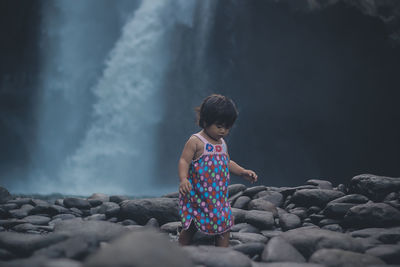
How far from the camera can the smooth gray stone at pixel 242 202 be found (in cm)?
514

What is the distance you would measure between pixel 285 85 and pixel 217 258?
58.3ft

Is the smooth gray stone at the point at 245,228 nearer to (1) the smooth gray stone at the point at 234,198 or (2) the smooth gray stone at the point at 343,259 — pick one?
(1) the smooth gray stone at the point at 234,198

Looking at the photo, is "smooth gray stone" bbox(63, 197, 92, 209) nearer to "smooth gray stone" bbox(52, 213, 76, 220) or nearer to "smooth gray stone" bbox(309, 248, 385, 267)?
"smooth gray stone" bbox(52, 213, 76, 220)

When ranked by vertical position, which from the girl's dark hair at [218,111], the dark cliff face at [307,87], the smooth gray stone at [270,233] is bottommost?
the smooth gray stone at [270,233]

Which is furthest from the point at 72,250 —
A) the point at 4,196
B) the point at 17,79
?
the point at 17,79

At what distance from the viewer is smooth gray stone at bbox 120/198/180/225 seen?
15.2 ft

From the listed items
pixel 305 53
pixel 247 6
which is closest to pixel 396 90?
pixel 305 53

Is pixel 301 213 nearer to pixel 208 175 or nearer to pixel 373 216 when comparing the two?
pixel 373 216

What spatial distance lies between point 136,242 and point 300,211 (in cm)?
362

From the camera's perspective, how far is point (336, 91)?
1655 cm

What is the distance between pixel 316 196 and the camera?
476cm

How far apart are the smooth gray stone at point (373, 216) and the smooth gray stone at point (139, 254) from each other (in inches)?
114

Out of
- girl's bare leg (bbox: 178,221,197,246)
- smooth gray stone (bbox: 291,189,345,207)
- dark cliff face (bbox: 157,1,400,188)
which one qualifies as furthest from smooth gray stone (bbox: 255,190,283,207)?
dark cliff face (bbox: 157,1,400,188)

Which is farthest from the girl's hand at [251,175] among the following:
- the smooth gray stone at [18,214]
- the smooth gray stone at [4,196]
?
the smooth gray stone at [4,196]
